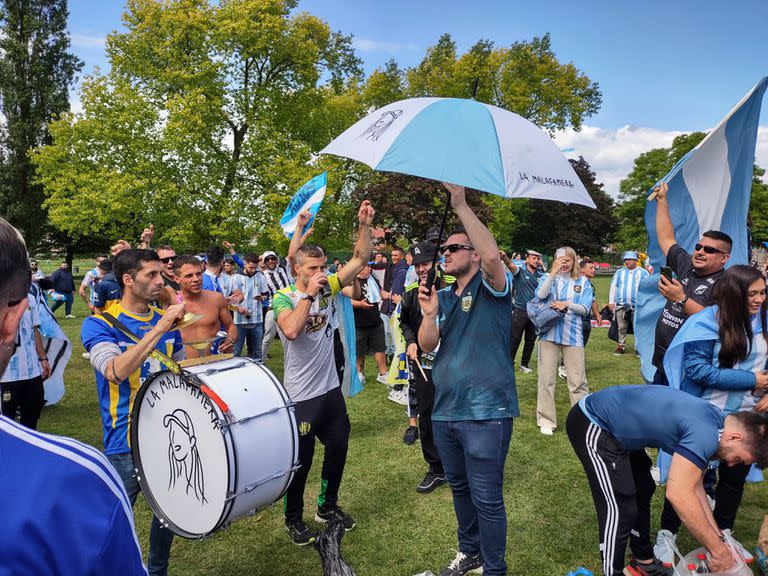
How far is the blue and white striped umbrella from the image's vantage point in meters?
2.74

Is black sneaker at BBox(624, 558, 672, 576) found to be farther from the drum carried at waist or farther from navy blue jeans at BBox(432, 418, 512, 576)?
the drum carried at waist

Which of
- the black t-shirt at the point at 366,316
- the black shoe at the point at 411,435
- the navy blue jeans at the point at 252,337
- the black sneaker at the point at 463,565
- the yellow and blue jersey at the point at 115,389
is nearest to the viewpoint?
the yellow and blue jersey at the point at 115,389

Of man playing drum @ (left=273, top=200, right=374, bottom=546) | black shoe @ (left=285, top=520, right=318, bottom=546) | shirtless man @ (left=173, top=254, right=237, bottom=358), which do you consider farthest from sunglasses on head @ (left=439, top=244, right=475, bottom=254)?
shirtless man @ (left=173, top=254, right=237, bottom=358)

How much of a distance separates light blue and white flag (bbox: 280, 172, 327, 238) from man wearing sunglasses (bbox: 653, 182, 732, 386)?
3146 mm

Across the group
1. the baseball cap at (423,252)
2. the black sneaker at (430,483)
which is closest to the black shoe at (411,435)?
the black sneaker at (430,483)

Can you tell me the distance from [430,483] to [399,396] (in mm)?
2954

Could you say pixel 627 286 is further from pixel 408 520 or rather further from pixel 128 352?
pixel 128 352

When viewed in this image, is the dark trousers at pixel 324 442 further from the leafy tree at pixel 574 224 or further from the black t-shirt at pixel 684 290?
the leafy tree at pixel 574 224

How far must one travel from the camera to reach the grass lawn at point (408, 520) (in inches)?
149

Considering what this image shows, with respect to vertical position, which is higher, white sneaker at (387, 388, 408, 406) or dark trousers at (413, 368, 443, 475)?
dark trousers at (413, 368, 443, 475)

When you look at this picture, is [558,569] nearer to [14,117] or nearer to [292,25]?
[292,25]

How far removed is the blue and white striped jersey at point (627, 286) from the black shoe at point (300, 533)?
9.74 metres

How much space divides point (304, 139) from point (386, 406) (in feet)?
71.8

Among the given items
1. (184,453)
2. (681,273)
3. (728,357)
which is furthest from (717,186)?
(184,453)
